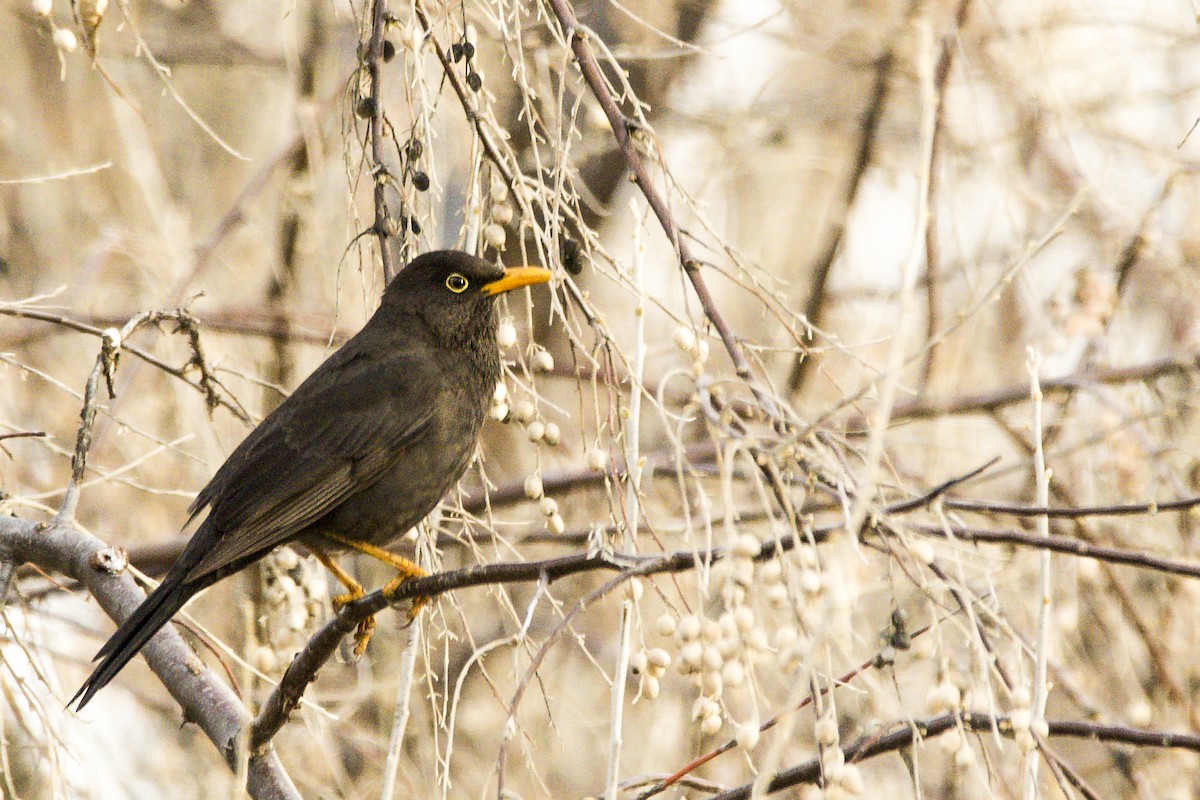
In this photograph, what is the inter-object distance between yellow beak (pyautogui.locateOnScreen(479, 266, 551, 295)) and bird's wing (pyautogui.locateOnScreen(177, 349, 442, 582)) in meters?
0.31

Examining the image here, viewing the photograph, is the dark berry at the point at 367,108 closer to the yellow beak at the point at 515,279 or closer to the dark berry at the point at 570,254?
the dark berry at the point at 570,254

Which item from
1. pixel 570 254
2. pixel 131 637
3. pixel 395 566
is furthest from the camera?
pixel 395 566

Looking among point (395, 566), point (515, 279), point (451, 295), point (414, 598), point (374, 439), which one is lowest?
point (414, 598)

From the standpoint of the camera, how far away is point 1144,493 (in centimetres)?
536

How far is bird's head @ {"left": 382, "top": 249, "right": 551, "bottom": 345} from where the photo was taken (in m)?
4.67

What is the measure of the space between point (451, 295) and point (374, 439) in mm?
627

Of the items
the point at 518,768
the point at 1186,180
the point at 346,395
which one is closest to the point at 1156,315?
the point at 1186,180

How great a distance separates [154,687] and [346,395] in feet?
11.2

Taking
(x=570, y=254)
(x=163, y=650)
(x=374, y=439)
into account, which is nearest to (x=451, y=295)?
(x=374, y=439)

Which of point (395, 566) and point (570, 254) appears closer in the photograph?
point (570, 254)

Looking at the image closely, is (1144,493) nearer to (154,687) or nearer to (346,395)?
(346,395)

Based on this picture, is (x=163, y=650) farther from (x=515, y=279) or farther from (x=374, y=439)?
(x=515, y=279)

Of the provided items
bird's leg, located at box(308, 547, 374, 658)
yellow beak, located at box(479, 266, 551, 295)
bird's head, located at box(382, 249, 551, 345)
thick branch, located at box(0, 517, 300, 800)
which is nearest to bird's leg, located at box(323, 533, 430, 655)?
bird's leg, located at box(308, 547, 374, 658)

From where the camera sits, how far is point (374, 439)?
440cm
